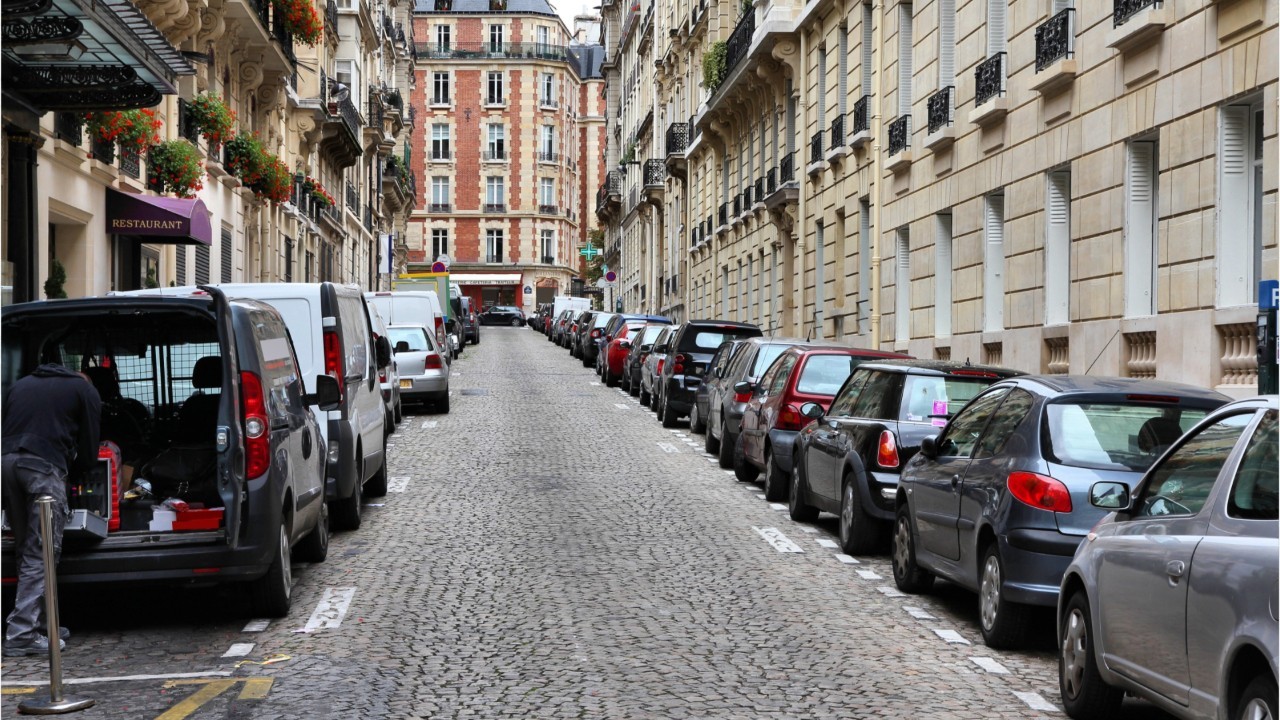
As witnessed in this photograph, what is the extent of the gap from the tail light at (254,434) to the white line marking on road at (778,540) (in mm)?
4629

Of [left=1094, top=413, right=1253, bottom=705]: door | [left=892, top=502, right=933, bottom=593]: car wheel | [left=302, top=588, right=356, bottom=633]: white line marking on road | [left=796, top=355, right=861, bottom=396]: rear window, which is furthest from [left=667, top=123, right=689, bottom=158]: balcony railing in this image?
[left=1094, top=413, right=1253, bottom=705]: door

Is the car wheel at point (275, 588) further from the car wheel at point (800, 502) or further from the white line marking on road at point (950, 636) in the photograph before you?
the car wheel at point (800, 502)

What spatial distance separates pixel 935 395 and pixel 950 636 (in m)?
3.37

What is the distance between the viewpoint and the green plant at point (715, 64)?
4414 cm

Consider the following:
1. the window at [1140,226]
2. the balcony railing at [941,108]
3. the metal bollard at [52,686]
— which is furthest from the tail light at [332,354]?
the balcony railing at [941,108]

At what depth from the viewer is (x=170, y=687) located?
24.8ft

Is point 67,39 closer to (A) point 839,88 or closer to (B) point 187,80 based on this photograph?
(B) point 187,80

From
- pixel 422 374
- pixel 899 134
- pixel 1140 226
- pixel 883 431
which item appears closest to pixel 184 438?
pixel 883 431

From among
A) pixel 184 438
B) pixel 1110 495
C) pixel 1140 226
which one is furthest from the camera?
pixel 1140 226

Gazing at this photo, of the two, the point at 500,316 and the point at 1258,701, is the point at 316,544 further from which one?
the point at 500,316

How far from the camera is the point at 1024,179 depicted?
2069 cm

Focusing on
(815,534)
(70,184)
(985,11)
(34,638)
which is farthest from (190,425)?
(985,11)

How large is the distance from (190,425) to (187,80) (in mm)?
20572

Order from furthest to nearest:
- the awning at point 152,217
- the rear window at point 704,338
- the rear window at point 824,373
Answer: the rear window at point 704,338
the awning at point 152,217
the rear window at point 824,373
